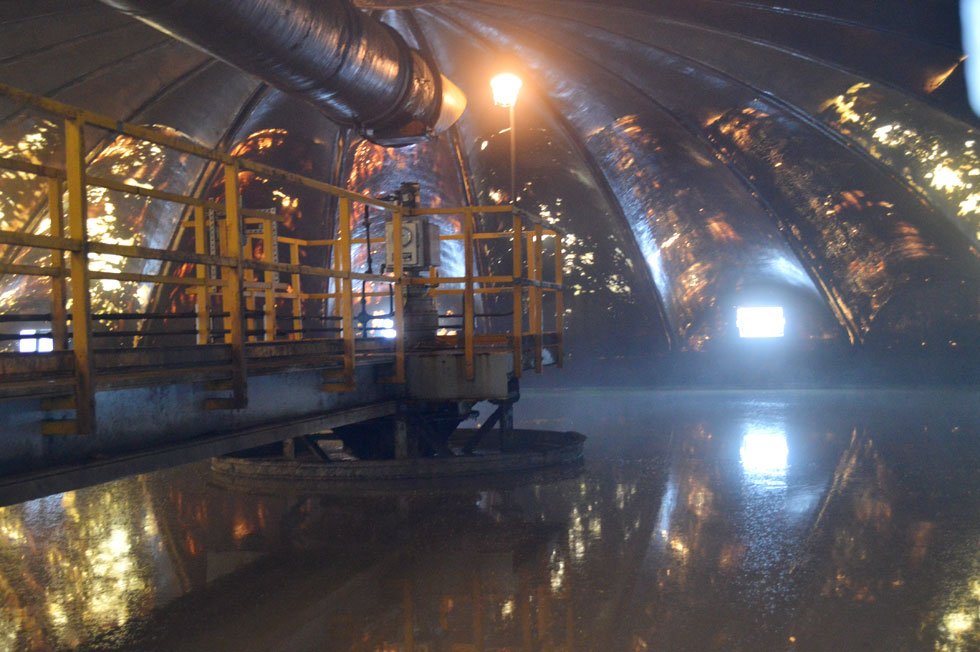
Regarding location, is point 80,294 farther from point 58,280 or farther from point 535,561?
point 535,561

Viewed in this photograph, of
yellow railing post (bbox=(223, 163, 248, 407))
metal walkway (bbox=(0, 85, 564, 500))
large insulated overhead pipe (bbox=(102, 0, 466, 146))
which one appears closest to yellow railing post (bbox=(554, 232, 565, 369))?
metal walkway (bbox=(0, 85, 564, 500))

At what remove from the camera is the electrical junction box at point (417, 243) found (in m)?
9.59

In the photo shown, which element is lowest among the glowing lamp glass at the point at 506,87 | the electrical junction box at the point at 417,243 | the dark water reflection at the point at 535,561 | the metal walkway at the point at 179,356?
the dark water reflection at the point at 535,561

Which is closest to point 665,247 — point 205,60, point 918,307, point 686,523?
point 918,307

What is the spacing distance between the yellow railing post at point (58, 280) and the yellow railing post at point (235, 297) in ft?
3.32

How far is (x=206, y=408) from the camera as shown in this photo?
17.6ft

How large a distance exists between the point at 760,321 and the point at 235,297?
46.8ft

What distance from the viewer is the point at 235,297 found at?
18.0ft

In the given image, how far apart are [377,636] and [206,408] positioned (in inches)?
76.1

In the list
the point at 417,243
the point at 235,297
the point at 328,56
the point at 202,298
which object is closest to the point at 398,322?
the point at 417,243

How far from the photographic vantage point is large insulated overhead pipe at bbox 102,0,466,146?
284 inches

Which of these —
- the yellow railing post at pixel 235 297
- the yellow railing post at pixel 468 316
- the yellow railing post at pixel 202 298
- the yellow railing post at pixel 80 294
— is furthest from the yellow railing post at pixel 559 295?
the yellow railing post at pixel 80 294

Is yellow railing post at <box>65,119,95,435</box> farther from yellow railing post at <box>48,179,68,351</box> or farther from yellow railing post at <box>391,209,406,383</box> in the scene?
yellow railing post at <box>391,209,406,383</box>

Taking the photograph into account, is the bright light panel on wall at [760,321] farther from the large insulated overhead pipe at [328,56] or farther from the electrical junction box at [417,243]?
the electrical junction box at [417,243]
